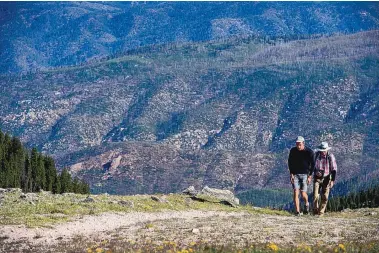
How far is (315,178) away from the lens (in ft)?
106

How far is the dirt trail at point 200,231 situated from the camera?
68.9 ft

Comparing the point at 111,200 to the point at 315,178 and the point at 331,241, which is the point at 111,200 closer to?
the point at 315,178

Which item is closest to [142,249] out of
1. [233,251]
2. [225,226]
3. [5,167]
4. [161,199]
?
[233,251]

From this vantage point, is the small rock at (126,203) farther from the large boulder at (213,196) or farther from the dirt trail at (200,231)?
the large boulder at (213,196)

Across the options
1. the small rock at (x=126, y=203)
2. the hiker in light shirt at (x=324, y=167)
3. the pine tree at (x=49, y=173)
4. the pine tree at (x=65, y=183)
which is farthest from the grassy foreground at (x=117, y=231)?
the pine tree at (x=65, y=183)

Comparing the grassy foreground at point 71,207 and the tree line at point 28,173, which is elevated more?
the tree line at point 28,173

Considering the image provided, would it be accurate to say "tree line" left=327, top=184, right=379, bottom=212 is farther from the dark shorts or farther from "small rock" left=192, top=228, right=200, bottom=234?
"small rock" left=192, top=228, right=200, bottom=234

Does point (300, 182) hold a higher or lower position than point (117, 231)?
higher

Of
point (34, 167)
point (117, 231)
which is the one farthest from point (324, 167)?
point (34, 167)

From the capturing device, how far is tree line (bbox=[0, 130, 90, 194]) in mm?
120812

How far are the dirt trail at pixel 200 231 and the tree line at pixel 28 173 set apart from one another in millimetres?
96692

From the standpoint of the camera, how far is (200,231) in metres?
22.8

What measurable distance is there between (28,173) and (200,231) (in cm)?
11059

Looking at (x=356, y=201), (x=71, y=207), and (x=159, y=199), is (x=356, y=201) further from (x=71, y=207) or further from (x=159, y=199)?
(x=71, y=207)
